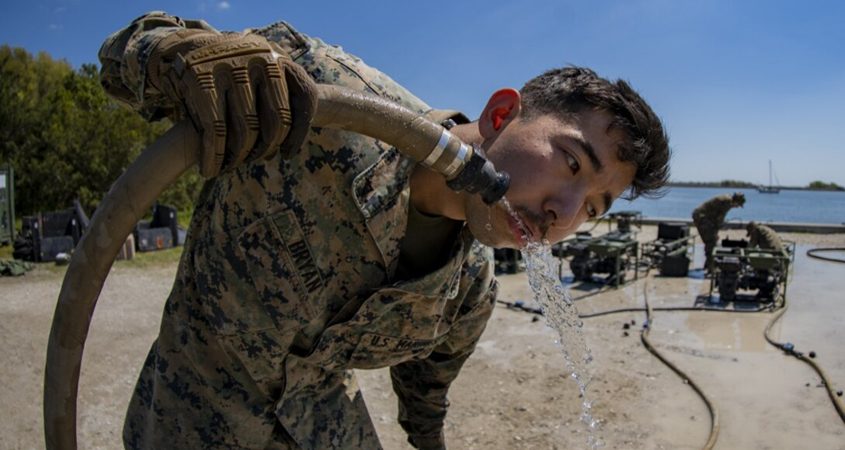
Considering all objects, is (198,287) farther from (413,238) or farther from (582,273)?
(582,273)

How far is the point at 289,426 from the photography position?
2.04 meters

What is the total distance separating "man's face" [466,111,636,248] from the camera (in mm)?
1839

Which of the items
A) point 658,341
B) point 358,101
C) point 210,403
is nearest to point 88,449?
point 210,403

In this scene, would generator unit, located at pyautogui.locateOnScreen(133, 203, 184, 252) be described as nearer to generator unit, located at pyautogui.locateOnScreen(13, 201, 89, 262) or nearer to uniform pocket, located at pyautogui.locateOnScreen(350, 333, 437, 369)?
generator unit, located at pyautogui.locateOnScreen(13, 201, 89, 262)

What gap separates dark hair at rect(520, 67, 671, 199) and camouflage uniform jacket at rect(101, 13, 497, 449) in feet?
1.41

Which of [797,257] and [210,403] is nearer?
[210,403]

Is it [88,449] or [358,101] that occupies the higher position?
[358,101]

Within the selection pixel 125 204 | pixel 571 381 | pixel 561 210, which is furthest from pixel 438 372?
pixel 571 381

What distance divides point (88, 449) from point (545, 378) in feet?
11.4

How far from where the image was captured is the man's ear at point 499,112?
200 centimetres

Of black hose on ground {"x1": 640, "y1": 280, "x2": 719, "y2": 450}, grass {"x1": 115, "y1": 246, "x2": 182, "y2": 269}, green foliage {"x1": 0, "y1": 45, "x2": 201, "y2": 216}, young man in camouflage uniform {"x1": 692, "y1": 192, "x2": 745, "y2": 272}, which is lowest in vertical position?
black hose on ground {"x1": 640, "y1": 280, "x2": 719, "y2": 450}

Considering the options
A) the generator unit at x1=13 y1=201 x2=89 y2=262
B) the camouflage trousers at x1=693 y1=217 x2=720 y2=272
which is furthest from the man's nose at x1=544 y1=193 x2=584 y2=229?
the camouflage trousers at x1=693 y1=217 x2=720 y2=272

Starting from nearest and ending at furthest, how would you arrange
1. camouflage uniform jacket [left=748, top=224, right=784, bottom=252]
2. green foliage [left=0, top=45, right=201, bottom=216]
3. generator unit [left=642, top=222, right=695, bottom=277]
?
camouflage uniform jacket [left=748, top=224, right=784, bottom=252]
generator unit [left=642, top=222, right=695, bottom=277]
green foliage [left=0, top=45, right=201, bottom=216]

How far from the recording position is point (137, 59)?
152cm
